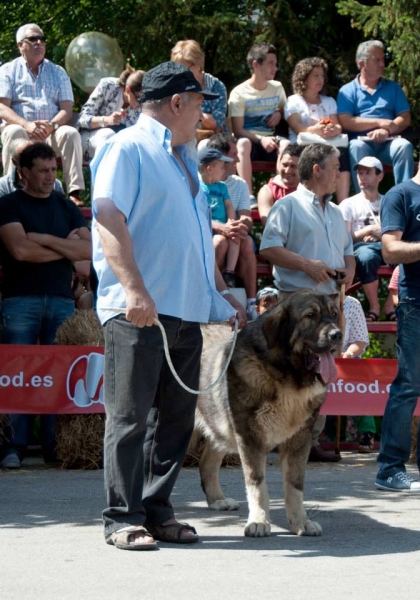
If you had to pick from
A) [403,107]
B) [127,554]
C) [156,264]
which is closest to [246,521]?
[127,554]

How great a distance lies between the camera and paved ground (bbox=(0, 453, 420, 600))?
454 cm

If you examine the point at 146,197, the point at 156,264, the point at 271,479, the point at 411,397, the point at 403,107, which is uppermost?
the point at 403,107

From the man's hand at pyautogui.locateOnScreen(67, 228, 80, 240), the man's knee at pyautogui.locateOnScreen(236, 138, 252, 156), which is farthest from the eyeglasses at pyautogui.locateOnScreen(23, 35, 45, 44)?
the man's hand at pyautogui.locateOnScreen(67, 228, 80, 240)

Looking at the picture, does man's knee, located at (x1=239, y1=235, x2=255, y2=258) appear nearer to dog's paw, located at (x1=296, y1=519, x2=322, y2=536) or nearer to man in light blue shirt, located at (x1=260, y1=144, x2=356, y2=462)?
man in light blue shirt, located at (x1=260, y1=144, x2=356, y2=462)

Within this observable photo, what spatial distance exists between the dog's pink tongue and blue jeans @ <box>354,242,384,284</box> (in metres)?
5.22

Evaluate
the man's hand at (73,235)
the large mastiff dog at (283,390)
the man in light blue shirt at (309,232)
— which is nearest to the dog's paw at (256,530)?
the large mastiff dog at (283,390)

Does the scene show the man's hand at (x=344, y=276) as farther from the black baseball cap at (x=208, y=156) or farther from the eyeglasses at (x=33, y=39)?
the eyeglasses at (x=33, y=39)

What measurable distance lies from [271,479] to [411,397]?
1.47 meters

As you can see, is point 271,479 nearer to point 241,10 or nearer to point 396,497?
point 396,497

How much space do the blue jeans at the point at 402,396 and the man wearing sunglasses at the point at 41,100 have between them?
16.3ft

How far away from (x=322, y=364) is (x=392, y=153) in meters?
7.24

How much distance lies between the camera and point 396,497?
24.0 feet

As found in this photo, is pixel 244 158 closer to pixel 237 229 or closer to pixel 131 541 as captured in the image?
pixel 237 229

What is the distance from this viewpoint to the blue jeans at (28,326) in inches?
354
